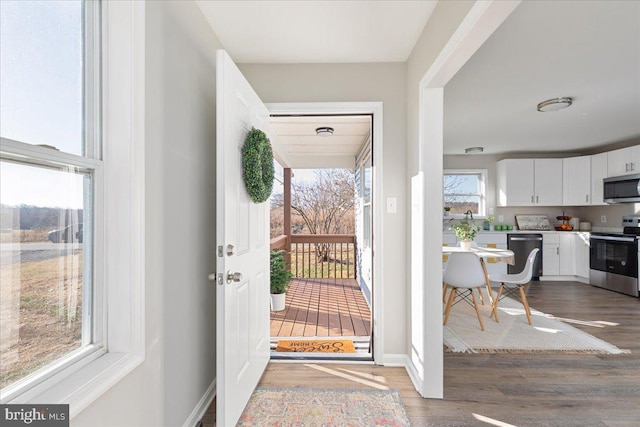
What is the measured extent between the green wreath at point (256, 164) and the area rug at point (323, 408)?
51.8 inches

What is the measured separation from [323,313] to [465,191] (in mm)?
4180

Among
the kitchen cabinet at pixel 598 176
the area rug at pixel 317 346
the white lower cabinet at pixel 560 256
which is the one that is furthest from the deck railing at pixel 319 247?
the kitchen cabinet at pixel 598 176

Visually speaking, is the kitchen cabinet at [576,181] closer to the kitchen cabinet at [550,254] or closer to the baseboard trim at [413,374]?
the kitchen cabinet at [550,254]

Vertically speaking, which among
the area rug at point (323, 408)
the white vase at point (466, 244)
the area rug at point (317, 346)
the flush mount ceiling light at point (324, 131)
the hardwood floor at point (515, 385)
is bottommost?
the hardwood floor at point (515, 385)

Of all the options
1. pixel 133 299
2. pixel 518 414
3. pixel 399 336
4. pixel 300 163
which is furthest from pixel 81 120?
pixel 300 163

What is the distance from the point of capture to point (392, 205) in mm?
2557

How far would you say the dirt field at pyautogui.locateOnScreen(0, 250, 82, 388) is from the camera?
2.83 ft

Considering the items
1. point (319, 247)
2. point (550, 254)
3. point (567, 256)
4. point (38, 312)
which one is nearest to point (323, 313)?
point (38, 312)

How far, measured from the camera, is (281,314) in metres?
3.89

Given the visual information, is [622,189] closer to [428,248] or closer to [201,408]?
[428,248]

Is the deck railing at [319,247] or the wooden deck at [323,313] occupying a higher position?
the deck railing at [319,247]

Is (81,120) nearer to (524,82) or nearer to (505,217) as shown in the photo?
(524,82)

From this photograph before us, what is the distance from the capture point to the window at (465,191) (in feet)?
20.9

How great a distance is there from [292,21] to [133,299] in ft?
6.05
